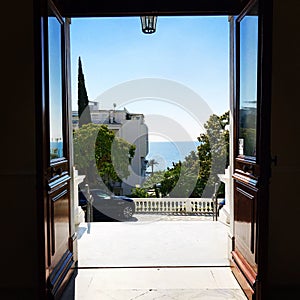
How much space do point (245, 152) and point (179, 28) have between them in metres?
6.14

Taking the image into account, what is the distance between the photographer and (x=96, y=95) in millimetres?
12133

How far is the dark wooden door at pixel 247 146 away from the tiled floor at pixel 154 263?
249 millimetres

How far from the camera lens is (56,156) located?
265 centimetres

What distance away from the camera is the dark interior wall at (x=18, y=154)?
8.04 ft

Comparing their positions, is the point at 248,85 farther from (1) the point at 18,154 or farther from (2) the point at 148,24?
(1) the point at 18,154

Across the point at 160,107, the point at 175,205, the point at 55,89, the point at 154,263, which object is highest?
the point at 160,107

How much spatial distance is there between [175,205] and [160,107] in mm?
5344

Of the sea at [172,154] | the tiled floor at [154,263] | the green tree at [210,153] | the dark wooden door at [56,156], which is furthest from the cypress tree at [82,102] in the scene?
the dark wooden door at [56,156]

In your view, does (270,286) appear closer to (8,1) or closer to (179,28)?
(8,1)

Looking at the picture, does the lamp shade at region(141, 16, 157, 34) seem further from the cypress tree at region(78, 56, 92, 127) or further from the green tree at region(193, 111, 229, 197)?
the cypress tree at region(78, 56, 92, 127)

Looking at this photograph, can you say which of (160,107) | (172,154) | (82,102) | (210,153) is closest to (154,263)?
(210,153)

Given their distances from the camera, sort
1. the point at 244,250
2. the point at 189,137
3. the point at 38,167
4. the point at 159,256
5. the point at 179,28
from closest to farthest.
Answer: the point at 38,167 < the point at 244,250 < the point at 159,256 < the point at 179,28 < the point at 189,137

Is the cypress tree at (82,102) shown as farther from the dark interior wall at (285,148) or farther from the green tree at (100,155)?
the dark interior wall at (285,148)

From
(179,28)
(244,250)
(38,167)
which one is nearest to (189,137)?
(179,28)
